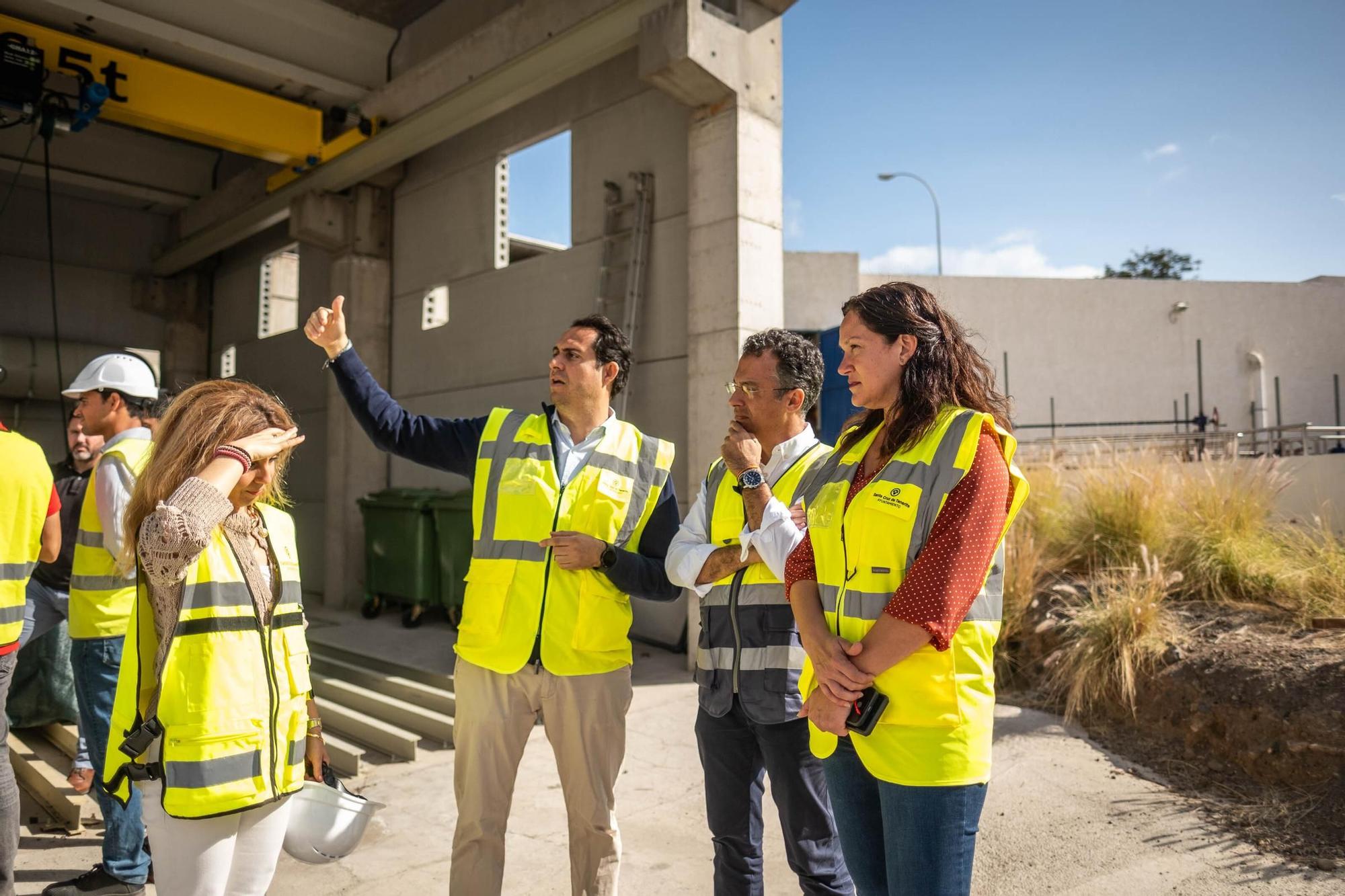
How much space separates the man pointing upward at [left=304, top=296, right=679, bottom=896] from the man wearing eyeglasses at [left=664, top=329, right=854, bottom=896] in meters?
0.24

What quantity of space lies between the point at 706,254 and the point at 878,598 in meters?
5.21

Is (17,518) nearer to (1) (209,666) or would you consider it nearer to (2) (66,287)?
(1) (209,666)

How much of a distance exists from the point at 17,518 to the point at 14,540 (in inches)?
2.8

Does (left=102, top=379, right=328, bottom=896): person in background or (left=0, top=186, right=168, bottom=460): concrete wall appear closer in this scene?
(left=102, top=379, right=328, bottom=896): person in background

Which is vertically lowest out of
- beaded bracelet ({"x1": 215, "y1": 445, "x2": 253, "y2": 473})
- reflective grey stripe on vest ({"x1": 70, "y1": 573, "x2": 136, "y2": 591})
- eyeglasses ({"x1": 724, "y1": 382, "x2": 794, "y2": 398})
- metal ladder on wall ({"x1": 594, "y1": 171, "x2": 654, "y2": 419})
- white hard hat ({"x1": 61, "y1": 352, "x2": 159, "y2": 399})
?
reflective grey stripe on vest ({"x1": 70, "y1": 573, "x2": 136, "y2": 591})

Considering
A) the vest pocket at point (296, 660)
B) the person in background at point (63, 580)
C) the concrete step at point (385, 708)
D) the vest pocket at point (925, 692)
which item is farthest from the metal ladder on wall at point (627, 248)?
the vest pocket at point (925, 692)

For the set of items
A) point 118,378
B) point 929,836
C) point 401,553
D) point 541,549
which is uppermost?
point 118,378

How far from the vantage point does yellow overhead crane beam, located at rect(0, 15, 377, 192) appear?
8.54m

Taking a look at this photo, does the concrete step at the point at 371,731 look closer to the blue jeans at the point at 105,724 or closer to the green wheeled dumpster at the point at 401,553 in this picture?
the blue jeans at the point at 105,724

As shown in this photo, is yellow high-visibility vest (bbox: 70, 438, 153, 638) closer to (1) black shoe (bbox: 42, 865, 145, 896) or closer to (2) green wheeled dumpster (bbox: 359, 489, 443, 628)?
(1) black shoe (bbox: 42, 865, 145, 896)

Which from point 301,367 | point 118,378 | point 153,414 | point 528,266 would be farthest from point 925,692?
point 301,367

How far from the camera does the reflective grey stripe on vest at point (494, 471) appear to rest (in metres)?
2.73

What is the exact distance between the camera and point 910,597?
1.70 m

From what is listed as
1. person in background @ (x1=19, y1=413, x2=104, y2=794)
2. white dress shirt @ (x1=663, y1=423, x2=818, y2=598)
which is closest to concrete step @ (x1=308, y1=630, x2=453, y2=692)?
person in background @ (x1=19, y1=413, x2=104, y2=794)
